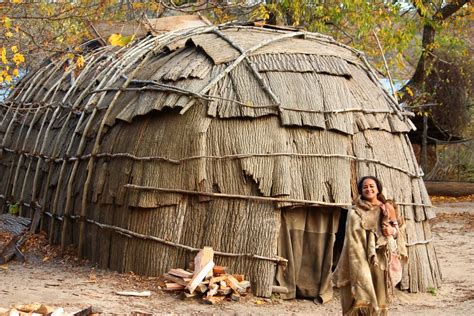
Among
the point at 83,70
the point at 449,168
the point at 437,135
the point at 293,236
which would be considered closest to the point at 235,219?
the point at 293,236

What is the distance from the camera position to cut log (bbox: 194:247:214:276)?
971cm

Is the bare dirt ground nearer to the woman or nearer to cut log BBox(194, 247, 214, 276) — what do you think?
cut log BBox(194, 247, 214, 276)

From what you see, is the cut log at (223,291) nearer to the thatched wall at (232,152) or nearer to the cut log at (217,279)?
the cut log at (217,279)

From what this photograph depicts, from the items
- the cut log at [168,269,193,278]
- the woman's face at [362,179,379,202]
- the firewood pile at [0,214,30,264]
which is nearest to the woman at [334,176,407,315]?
the woman's face at [362,179,379,202]

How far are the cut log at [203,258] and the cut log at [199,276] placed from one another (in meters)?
0.03

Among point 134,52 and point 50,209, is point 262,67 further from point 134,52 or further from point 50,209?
point 50,209

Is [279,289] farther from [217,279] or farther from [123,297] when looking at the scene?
[123,297]

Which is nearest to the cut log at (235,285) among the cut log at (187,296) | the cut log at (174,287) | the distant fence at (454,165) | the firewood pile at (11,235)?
the cut log at (187,296)

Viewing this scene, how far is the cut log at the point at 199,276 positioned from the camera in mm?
9492

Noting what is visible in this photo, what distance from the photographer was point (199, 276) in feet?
31.5

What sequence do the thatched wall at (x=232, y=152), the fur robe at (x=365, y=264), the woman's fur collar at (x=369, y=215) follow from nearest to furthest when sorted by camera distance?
1. the fur robe at (x=365, y=264)
2. the woman's fur collar at (x=369, y=215)
3. the thatched wall at (x=232, y=152)

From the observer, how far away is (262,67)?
10938 millimetres

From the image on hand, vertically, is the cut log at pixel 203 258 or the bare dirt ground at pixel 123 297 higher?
the cut log at pixel 203 258

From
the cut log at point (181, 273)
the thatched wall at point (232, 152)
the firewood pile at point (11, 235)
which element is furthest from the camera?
the firewood pile at point (11, 235)
